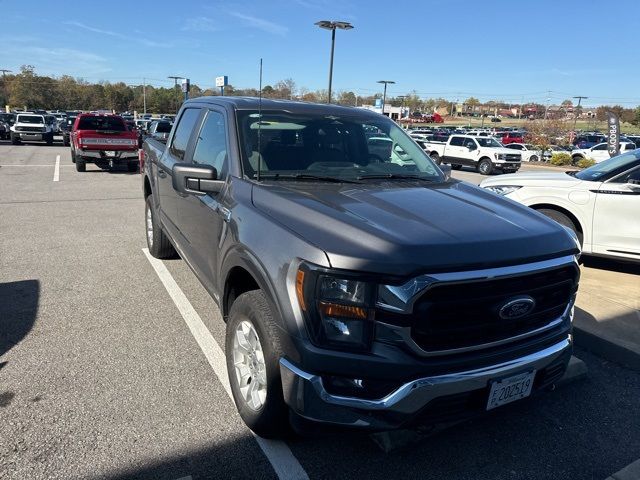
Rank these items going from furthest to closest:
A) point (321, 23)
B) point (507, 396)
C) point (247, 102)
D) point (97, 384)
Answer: point (321, 23)
point (247, 102)
point (97, 384)
point (507, 396)

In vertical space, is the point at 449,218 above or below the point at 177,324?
above

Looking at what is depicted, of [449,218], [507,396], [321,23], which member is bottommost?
[507,396]

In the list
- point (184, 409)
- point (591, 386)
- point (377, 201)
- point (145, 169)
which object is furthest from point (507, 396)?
point (145, 169)

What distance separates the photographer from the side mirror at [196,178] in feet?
10.6

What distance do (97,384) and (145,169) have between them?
3.67 m

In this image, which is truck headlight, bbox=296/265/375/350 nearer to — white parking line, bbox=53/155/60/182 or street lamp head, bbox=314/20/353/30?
white parking line, bbox=53/155/60/182

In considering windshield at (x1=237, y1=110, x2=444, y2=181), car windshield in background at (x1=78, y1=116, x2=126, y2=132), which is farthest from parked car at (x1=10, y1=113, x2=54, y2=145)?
windshield at (x1=237, y1=110, x2=444, y2=181)

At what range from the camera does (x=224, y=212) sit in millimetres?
3277

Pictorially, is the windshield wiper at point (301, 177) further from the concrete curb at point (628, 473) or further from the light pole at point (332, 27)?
the light pole at point (332, 27)

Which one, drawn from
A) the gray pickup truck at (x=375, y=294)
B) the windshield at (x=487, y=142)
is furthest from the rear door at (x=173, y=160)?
the windshield at (x=487, y=142)

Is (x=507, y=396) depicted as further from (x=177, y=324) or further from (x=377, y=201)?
(x=177, y=324)

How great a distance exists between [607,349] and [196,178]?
3.56m

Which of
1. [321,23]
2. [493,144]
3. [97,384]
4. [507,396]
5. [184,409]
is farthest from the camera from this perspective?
[321,23]

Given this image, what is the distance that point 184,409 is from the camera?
122 inches
